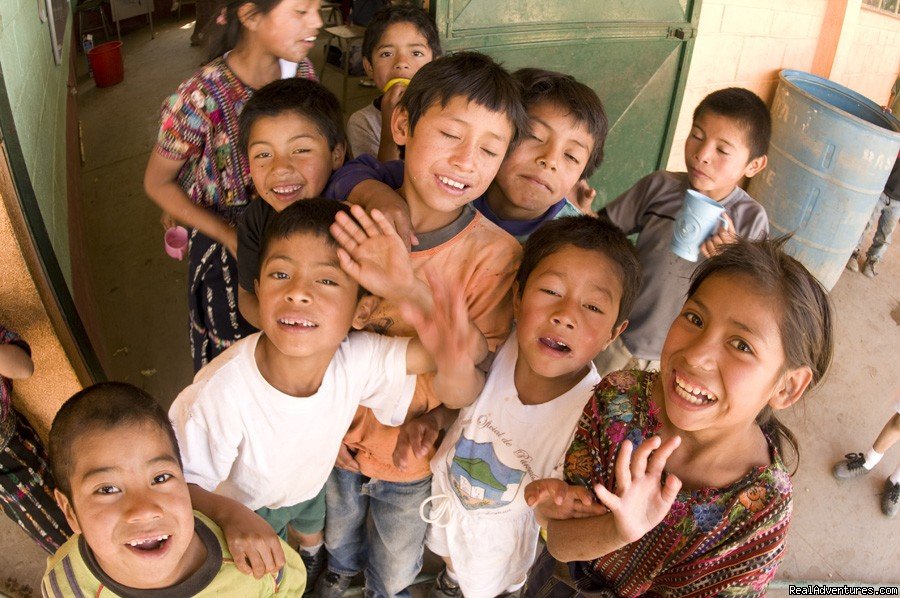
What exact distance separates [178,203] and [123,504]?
1002 millimetres

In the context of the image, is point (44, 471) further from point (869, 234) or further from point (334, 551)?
point (869, 234)

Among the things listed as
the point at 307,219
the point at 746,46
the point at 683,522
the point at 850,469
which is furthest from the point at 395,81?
the point at 746,46

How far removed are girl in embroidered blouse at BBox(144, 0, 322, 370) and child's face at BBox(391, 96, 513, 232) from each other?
2.08 ft

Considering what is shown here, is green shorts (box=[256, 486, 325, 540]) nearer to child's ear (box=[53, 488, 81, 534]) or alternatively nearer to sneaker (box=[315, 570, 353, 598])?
sneaker (box=[315, 570, 353, 598])

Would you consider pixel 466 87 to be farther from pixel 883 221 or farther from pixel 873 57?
pixel 873 57

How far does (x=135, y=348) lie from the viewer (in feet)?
10.8

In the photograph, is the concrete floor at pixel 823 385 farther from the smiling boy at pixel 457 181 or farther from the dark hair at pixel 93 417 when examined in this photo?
the smiling boy at pixel 457 181

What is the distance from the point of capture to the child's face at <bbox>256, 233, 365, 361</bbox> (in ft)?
4.69

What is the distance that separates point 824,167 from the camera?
382 cm

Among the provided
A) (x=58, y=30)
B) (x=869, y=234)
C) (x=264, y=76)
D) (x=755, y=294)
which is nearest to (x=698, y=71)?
(x=869, y=234)

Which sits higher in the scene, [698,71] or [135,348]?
[698,71]

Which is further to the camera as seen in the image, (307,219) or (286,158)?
(286,158)

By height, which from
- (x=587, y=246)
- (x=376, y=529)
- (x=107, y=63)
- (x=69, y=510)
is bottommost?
(x=376, y=529)

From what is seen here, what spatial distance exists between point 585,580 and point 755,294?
767mm
